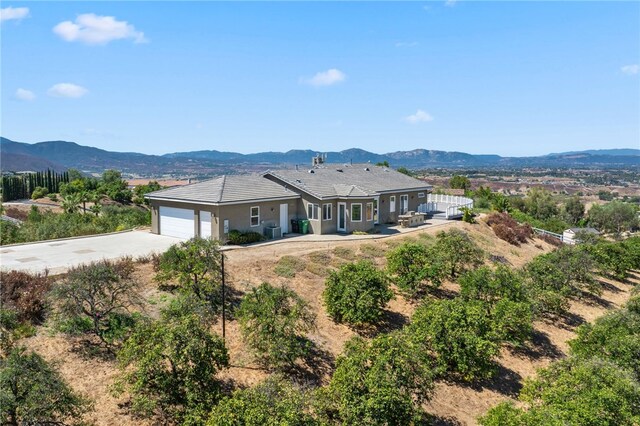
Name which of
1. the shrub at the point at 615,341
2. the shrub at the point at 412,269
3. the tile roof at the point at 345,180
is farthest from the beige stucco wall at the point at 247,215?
the shrub at the point at 615,341

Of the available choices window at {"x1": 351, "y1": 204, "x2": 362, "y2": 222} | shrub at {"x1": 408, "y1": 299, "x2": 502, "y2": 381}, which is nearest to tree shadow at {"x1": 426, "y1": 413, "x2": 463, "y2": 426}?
shrub at {"x1": 408, "y1": 299, "x2": 502, "y2": 381}

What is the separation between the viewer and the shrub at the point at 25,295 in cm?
1302

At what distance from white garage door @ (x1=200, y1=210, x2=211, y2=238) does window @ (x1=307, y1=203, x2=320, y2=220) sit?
7.12 m

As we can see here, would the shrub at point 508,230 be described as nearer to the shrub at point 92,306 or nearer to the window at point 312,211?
the window at point 312,211

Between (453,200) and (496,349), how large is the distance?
2900 cm

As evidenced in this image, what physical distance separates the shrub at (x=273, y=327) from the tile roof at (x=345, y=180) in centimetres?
1431

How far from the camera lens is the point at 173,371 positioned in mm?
9812

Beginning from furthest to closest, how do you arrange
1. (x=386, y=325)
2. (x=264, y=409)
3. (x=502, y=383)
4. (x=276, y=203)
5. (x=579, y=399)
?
(x=276, y=203)
(x=386, y=325)
(x=502, y=383)
(x=579, y=399)
(x=264, y=409)

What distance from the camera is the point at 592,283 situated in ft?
73.4

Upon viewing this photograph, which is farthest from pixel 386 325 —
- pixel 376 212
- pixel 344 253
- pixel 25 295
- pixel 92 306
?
pixel 376 212

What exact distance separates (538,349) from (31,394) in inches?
685

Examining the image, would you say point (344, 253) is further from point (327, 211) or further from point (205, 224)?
point (205, 224)

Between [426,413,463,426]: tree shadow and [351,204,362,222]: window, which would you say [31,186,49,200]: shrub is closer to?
[351,204,362,222]: window

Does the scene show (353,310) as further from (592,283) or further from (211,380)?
(592,283)
